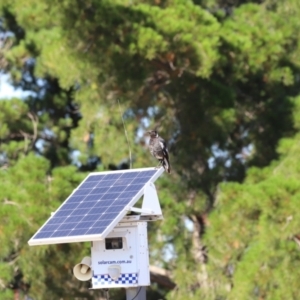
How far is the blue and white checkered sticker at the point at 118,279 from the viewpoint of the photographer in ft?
22.6

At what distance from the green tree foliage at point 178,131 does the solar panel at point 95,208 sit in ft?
12.5

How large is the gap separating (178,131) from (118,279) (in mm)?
6922

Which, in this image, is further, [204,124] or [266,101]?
[266,101]

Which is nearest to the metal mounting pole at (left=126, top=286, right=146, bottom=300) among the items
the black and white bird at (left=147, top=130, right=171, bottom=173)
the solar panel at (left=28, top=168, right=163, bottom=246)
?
the solar panel at (left=28, top=168, right=163, bottom=246)

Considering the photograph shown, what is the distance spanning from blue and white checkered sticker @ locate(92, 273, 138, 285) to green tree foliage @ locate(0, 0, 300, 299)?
4117 mm

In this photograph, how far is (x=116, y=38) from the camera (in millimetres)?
12422

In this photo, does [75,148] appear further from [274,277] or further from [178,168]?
[274,277]

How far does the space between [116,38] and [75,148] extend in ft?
9.24

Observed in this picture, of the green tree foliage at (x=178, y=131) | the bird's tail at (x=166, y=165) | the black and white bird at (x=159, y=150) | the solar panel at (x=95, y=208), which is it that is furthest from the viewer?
the green tree foliage at (x=178, y=131)

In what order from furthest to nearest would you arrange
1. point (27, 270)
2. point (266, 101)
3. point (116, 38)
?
1. point (266, 101)
2. point (116, 38)
3. point (27, 270)

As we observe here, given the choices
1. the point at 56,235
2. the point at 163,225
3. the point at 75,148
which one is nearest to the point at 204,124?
the point at 163,225

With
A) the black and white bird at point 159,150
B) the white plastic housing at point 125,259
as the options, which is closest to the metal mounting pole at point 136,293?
the white plastic housing at point 125,259

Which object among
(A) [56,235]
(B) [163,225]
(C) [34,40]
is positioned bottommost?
(A) [56,235]

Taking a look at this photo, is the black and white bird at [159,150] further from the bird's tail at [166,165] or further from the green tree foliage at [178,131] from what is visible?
the green tree foliage at [178,131]
